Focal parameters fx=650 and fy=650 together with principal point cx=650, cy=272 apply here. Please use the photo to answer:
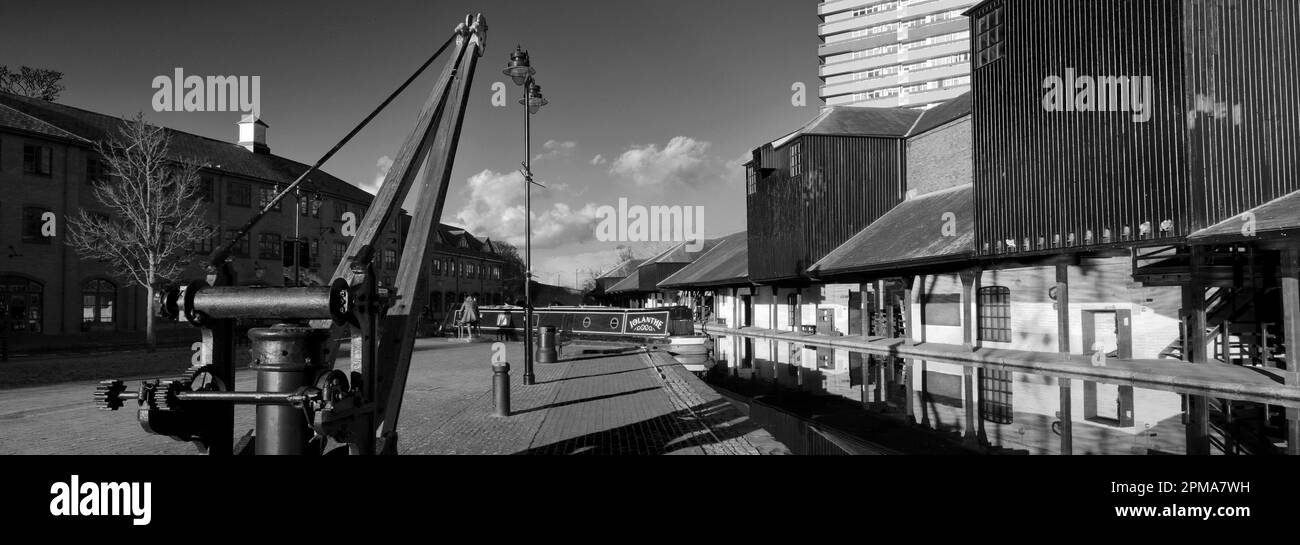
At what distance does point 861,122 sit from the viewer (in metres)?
30.2

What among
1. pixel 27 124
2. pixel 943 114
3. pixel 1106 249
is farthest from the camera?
pixel 27 124

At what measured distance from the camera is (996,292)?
68.6 feet

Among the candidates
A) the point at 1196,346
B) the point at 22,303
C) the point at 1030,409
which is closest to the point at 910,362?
the point at 1030,409

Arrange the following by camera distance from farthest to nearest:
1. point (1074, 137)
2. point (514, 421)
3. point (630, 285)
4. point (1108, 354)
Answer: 1. point (630, 285)
2. point (1108, 354)
3. point (1074, 137)
4. point (514, 421)

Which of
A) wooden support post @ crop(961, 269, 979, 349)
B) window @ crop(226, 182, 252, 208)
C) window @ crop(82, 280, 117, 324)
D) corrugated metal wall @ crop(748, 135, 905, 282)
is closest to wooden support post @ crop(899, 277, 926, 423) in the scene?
wooden support post @ crop(961, 269, 979, 349)

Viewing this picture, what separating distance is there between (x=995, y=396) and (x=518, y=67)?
15431 mm

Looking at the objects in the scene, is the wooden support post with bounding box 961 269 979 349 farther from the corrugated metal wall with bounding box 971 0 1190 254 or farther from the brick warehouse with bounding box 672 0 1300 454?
the corrugated metal wall with bounding box 971 0 1190 254

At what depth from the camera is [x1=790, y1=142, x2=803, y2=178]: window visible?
30.1 metres

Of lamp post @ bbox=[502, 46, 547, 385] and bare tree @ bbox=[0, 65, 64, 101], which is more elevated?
bare tree @ bbox=[0, 65, 64, 101]

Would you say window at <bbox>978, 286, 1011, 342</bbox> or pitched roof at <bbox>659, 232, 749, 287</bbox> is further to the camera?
pitched roof at <bbox>659, 232, 749, 287</bbox>

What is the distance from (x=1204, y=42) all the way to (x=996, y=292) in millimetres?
8845

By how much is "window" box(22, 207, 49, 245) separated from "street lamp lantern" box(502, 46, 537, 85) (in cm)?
2725

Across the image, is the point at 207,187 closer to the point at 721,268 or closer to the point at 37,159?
the point at 37,159

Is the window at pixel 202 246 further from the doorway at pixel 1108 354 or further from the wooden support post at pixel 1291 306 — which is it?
the wooden support post at pixel 1291 306
